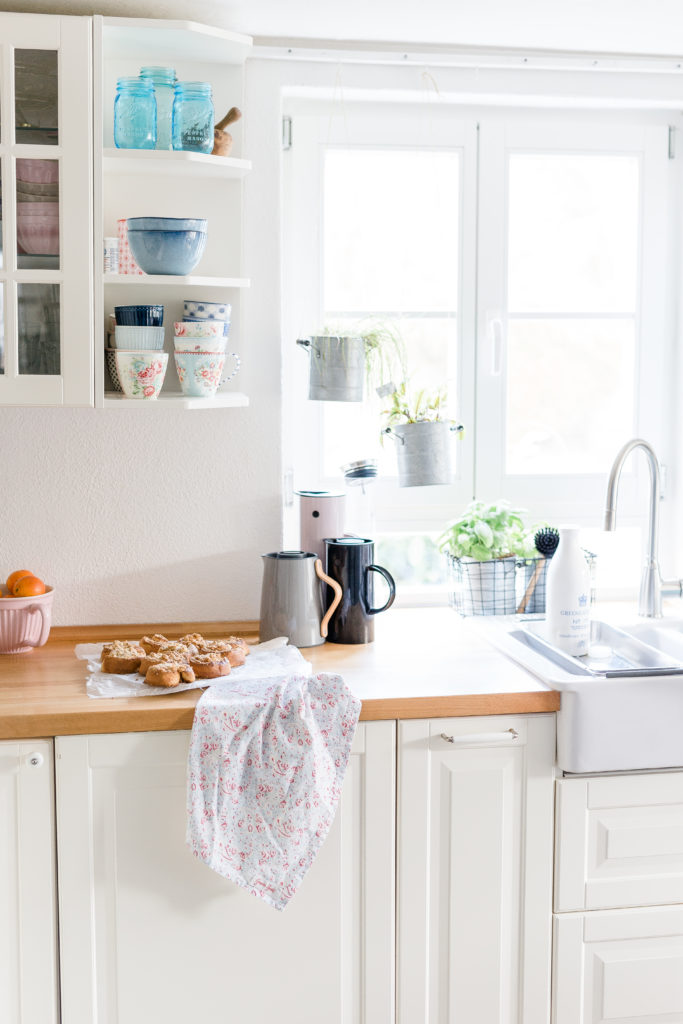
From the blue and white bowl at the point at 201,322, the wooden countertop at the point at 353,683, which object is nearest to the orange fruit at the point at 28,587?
the wooden countertop at the point at 353,683

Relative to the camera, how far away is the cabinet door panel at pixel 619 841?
1.90 m

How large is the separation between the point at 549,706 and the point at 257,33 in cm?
152

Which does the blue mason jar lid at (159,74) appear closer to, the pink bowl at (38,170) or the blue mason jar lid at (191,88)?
the blue mason jar lid at (191,88)

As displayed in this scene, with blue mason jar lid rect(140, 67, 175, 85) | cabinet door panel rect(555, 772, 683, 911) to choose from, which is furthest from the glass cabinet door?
cabinet door panel rect(555, 772, 683, 911)

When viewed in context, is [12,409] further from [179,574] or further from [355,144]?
[355,144]

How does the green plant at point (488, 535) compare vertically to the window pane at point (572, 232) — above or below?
below

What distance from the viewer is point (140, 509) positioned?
233 centimetres

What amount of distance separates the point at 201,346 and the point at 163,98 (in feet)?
1.59

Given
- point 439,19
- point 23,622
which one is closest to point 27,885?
point 23,622

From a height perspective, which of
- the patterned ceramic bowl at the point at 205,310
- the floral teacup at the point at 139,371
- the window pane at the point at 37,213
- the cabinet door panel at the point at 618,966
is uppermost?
the window pane at the point at 37,213

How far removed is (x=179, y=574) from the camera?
2363 millimetres

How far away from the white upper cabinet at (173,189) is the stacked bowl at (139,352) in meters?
0.03

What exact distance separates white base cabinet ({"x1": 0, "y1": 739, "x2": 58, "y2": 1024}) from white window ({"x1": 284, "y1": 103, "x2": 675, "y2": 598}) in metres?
1.03

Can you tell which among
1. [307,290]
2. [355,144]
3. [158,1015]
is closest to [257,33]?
[355,144]
